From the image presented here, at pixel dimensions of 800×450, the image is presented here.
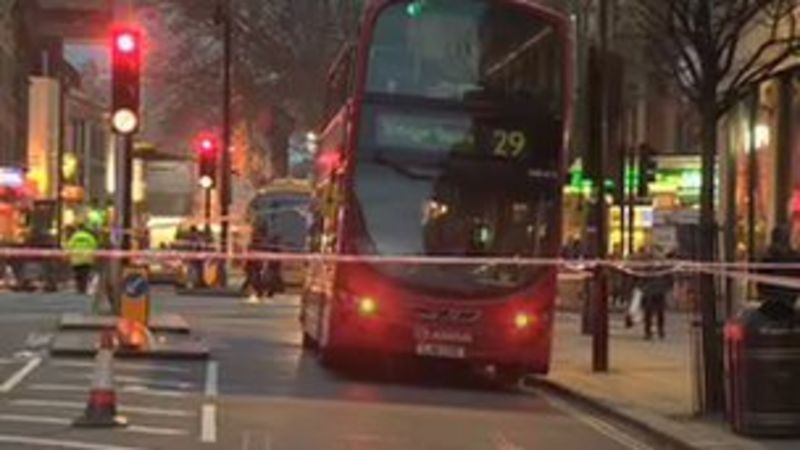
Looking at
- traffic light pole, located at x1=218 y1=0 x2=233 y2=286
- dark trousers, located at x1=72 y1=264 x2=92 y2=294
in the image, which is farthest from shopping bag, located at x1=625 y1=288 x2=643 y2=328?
traffic light pole, located at x1=218 y1=0 x2=233 y2=286

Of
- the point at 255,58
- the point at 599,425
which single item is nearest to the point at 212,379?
the point at 599,425

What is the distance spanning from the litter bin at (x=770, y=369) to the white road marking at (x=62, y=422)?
15.3ft

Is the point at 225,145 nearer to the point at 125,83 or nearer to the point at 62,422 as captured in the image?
the point at 125,83

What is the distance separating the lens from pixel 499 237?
67.6 ft

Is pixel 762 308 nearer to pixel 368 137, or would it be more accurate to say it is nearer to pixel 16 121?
pixel 368 137

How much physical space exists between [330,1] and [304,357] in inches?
1397

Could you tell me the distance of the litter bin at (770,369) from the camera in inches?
574

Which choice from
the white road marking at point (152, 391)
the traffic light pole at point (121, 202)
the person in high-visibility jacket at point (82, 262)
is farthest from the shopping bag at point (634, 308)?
the white road marking at point (152, 391)

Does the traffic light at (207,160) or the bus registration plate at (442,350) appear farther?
the traffic light at (207,160)

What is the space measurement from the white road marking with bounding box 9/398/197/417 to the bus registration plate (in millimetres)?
4625

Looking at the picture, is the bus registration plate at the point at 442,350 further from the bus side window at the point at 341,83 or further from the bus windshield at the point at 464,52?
the bus side window at the point at 341,83

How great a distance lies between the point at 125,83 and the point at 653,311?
34.8 feet

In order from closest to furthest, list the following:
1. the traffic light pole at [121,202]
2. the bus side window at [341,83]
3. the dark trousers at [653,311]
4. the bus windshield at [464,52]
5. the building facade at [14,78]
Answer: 1. the bus windshield at [464,52]
2. the bus side window at [341,83]
3. the traffic light pole at [121,202]
4. the dark trousers at [653,311]
5. the building facade at [14,78]

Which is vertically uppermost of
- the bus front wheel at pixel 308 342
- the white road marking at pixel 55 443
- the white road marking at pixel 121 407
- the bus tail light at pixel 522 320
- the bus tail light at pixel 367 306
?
the bus tail light at pixel 367 306
